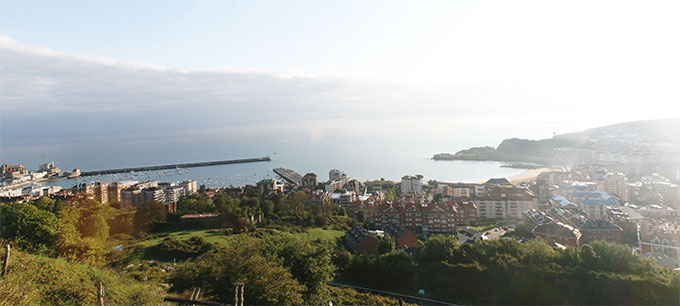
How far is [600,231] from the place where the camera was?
8.70 m

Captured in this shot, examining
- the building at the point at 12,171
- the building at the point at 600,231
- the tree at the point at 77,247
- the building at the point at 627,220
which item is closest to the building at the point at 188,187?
the tree at the point at 77,247

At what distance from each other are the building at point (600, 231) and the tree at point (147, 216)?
1058 cm

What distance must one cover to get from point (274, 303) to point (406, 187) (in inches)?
555

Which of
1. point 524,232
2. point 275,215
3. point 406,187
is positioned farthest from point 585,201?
point 275,215

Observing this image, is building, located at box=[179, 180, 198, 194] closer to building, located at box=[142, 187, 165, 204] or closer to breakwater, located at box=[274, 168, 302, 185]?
building, located at box=[142, 187, 165, 204]

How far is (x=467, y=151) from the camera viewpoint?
120 feet

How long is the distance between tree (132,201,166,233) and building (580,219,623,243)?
10577 millimetres

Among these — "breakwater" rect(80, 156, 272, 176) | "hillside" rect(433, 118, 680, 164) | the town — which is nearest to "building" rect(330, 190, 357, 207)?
the town

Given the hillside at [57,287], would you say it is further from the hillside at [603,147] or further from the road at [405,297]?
the hillside at [603,147]

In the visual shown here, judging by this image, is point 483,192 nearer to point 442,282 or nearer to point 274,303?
point 442,282

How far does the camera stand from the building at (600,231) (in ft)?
28.1

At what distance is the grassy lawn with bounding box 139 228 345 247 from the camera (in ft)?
24.3

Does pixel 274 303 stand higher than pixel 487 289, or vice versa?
pixel 274 303

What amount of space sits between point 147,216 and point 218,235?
2.05 m
